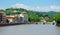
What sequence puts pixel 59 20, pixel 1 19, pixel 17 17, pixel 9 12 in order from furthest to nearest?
pixel 9 12 < pixel 17 17 < pixel 1 19 < pixel 59 20

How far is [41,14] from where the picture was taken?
131 metres

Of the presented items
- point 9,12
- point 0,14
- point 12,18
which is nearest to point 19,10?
point 9,12

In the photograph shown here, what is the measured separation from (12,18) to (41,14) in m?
42.6

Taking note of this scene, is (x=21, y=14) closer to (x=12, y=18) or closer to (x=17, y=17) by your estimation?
(x=17, y=17)

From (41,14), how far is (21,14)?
28449mm

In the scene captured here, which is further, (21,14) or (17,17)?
(21,14)

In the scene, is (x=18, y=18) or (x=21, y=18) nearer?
(x=18, y=18)

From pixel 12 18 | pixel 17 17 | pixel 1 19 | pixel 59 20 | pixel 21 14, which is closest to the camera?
pixel 59 20

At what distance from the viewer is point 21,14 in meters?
104

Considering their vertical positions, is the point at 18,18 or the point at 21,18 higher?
the point at 18,18

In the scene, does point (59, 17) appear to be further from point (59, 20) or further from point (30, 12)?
point (30, 12)

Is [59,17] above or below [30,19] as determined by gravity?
above

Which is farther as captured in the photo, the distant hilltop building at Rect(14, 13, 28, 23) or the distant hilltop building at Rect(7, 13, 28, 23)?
the distant hilltop building at Rect(14, 13, 28, 23)

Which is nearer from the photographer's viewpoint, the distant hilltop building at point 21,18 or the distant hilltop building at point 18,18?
the distant hilltop building at point 18,18
